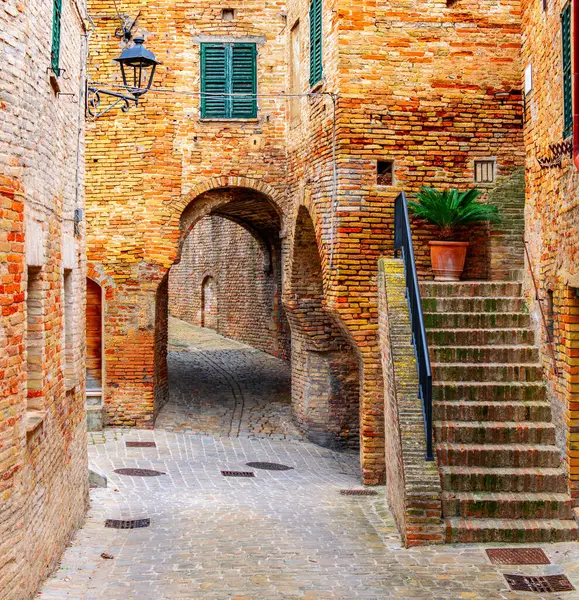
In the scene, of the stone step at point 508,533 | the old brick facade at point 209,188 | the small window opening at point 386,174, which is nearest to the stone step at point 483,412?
the stone step at point 508,533

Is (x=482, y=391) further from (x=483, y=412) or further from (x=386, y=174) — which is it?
(x=386, y=174)

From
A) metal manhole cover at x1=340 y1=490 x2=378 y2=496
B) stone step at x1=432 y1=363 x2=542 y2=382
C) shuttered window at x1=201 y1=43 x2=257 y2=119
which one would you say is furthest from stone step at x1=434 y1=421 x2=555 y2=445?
shuttered window at x1=201 y1=43 x2=257 y2=119

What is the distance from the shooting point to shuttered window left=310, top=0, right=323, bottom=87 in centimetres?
1309

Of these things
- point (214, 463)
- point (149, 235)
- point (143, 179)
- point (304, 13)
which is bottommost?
point (214, 463)

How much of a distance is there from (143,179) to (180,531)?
815 centimetres

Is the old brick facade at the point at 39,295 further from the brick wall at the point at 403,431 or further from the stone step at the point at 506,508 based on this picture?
the stone step at the point at 506,508

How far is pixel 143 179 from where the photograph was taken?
1582cm

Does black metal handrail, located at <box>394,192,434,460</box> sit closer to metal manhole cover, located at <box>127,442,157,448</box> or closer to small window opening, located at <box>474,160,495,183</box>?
small window opening, located at <box>474,160,495,183</box>

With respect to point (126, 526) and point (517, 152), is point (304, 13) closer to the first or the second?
point (517, 152)

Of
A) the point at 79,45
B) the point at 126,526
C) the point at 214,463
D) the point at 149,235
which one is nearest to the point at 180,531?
the point at 126,526

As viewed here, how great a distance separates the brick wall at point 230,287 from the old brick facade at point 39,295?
13.0 meters

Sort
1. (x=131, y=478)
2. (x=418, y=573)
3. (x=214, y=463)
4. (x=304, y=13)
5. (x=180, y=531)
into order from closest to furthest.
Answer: (x=418, y=573) → (x=180, y=531) → (x=131, y=478) → (x=214, y=463) → (x=304, y=13)

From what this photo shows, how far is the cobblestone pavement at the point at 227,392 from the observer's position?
1616 cm

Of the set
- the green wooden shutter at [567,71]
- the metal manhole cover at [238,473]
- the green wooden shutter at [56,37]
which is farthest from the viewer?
the metal manhole cover at [238,473]
